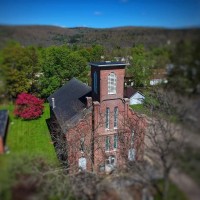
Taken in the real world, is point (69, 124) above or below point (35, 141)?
below

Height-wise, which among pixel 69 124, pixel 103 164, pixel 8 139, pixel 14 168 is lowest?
pixel 103 164

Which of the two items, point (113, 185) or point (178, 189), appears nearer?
point (178, 189)

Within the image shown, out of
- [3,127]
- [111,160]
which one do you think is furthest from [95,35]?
[111,160]

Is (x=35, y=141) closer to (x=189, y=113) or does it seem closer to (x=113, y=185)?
(x=113, y=185)

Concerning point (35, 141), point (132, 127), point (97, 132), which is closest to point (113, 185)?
point (35, 141)

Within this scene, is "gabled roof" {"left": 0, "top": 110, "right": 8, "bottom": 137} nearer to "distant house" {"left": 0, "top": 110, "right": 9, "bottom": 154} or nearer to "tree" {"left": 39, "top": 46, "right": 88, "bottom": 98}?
"distant house" {"left": 0, "top": 110, "right": 9, "bottom": 154}

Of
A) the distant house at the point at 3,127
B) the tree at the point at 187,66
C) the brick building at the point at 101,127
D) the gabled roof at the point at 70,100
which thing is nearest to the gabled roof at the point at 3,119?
the distant house at the point at 3,127

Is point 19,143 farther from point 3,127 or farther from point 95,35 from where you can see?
point 95,35
